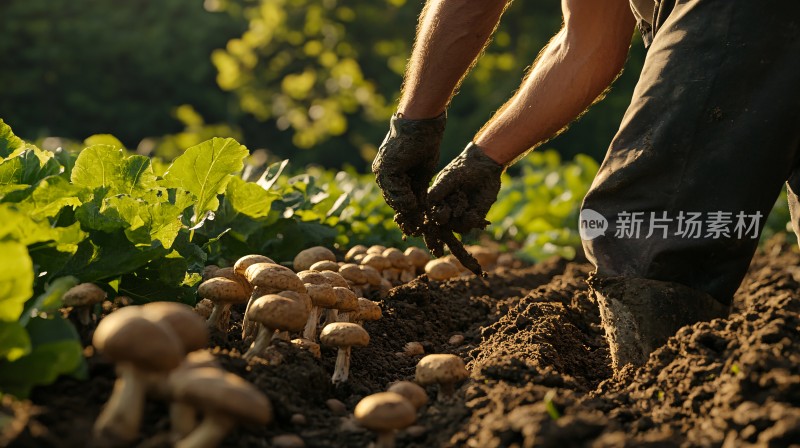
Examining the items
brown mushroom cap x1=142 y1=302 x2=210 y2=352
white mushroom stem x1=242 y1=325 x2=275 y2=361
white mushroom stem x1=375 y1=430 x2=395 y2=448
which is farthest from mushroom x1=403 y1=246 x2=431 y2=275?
brown mushroom cap x1=142 y1=302 x2=210 y2=352

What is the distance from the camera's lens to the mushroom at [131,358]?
188 cm

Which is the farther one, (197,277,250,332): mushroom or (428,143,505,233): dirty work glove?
(428,143,505,233): dirty work glove

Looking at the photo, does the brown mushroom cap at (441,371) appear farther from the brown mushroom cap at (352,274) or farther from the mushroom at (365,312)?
the brown mushroom cap at (352,274)

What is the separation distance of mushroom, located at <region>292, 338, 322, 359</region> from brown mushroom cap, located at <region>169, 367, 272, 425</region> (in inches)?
42.2

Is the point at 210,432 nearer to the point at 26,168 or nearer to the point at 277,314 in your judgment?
the point at 277,314

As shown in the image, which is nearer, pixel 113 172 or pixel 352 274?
pixel 113 172

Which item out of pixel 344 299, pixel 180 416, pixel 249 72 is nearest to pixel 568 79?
pixel 344 299

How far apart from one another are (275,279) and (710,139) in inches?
63.4

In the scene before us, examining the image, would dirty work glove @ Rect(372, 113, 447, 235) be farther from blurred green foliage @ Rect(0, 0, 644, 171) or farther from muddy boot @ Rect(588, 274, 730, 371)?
blurred green foliage @ Rect(0, 0, 644, 171)

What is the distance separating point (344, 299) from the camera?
3.29 meters

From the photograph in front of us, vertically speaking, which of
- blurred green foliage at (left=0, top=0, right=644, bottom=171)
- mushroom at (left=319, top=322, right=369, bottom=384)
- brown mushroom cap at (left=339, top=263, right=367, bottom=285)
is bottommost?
mushroom at (left=319, top=322, right=369, bottom=384)

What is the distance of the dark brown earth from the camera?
6.80 ft

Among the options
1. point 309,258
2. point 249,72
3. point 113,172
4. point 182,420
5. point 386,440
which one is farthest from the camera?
point 249,72

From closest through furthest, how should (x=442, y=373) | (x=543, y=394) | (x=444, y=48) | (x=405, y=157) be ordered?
(x=543, y=394), (x=442, y=373), (x=444, y=48), (x=405, y=157)
